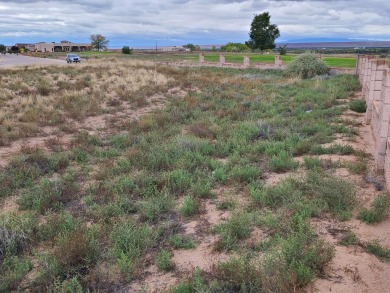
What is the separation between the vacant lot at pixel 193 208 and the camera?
4230 millimetres

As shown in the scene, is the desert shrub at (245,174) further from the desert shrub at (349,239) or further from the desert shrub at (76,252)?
the desert shrub at (76,252)

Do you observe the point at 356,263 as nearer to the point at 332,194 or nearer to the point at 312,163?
the point at 332,194

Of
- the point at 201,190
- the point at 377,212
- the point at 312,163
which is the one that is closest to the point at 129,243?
the point at 201,190

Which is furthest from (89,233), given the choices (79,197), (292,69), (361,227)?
(292,69)

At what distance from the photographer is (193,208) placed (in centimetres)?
589

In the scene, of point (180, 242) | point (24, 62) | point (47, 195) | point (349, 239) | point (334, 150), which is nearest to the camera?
point (349, 239)

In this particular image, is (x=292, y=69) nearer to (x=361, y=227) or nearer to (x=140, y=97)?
(x=140, y=97)

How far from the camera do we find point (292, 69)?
29.3m

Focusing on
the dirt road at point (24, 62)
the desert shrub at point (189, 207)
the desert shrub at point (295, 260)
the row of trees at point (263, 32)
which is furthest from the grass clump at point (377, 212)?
the row of trees at point (263, 32)

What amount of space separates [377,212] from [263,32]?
7371cm

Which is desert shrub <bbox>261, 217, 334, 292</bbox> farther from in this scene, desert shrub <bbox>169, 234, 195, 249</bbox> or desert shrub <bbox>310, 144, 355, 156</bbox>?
desert shrub <bbox>310, 144, 355, 156</bbox>

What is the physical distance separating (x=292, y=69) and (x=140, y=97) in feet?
51.3

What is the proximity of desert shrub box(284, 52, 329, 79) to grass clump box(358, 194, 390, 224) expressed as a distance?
2407 cm

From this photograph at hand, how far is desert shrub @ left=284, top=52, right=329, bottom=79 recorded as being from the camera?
28484 mm
